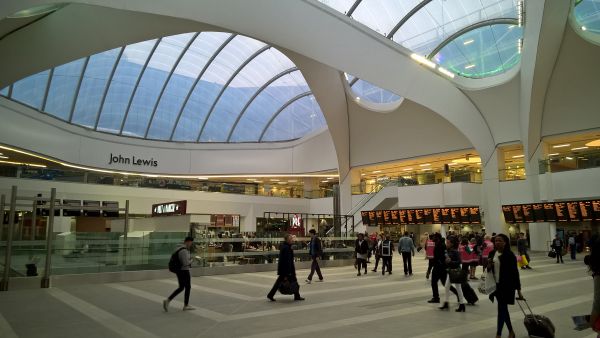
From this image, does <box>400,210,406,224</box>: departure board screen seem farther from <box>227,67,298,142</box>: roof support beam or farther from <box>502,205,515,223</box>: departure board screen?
<box>227,67,298,142</box>: roof support beam

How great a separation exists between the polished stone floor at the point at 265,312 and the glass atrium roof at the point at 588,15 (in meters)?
15.1

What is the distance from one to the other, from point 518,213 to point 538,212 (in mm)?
1411

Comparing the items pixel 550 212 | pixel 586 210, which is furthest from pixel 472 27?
pixel 586 210

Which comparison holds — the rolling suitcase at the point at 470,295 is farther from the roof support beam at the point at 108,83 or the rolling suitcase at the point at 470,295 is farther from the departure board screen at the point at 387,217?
the roof support beam at the point at 108,83

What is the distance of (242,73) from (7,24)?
2717cm

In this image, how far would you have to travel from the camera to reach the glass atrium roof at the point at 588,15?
20.7 metres

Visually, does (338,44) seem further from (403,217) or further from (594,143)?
(594,143)

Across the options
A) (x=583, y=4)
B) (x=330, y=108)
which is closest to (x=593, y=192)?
(x=583, y=4)

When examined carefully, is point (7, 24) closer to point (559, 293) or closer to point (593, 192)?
point (559, 293)

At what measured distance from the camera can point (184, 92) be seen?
38.4 m

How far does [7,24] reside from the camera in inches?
423

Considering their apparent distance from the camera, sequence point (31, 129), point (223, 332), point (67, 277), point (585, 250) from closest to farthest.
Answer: point (223, 332), point (67, 277), point (585, 250), point (31, 129)

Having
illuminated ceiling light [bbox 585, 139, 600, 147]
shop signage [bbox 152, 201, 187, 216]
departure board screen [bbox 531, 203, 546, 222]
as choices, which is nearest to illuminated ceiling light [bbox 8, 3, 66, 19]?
shop signage [bbox 152, 201, 187, 216]

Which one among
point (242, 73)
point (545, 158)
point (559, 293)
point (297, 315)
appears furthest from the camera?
point (242, 73)
